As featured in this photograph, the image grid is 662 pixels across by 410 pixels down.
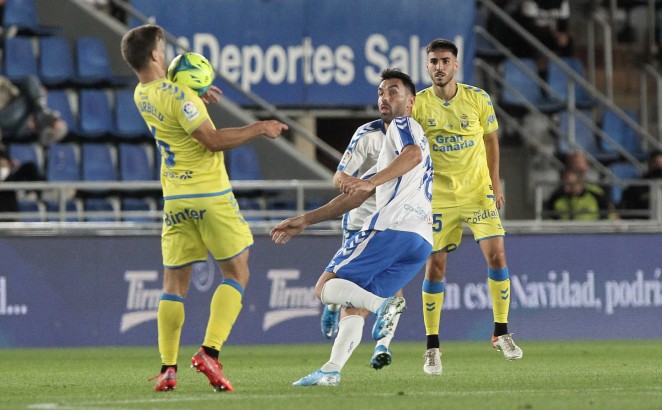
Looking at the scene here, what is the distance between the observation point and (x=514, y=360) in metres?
12.5

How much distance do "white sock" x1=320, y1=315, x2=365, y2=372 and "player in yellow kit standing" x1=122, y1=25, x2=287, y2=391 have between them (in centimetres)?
65

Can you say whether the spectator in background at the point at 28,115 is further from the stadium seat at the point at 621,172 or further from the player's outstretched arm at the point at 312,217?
the player's outstretched arm at the point at 312,217

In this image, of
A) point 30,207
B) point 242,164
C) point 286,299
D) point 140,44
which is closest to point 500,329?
point 140,44

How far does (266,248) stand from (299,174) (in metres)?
3.14

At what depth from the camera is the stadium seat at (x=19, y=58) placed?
60.4 ft

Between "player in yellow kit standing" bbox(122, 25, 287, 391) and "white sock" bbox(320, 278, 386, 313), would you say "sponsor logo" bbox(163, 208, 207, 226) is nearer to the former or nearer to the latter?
"player in yellow kit standing" bbox(122, 25, 287, 391)

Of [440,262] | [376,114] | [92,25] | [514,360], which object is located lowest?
[514,360]

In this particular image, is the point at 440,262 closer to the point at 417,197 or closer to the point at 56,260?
the point at 417,197

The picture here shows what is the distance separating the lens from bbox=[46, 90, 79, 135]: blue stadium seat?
18281 millimetres

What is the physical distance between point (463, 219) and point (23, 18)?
9.28 m

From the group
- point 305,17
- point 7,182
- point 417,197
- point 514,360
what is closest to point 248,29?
point 305,17

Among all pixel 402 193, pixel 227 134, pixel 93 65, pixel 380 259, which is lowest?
pixel 380 259

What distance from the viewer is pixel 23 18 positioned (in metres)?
18.9

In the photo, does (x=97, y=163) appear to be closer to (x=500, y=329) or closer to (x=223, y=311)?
(x=500, y=329)
